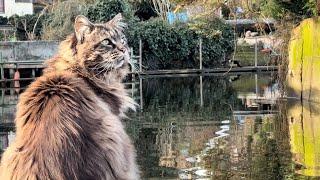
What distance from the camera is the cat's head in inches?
153

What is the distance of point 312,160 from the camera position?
909 centimetres

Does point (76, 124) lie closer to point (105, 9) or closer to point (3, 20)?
point (105, 9)

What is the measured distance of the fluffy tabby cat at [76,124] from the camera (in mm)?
3119

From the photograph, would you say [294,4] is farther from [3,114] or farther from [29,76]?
[29,76]

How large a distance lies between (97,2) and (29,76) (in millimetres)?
5202

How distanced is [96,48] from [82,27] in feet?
0.49

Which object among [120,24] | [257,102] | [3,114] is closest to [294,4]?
[257,102]

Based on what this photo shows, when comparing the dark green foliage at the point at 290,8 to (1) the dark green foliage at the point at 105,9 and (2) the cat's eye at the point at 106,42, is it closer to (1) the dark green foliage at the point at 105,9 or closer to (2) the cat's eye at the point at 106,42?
(1) the dark green foliage at the point at 105,9

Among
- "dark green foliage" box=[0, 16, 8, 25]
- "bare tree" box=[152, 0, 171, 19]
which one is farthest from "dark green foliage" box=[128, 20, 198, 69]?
"dark green foliage" box=[0, 16, 8, 25]

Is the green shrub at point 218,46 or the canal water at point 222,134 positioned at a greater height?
the green shrub at point 218,46

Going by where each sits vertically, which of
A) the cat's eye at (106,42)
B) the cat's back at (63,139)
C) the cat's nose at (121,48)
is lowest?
the cat's back at (63,139)

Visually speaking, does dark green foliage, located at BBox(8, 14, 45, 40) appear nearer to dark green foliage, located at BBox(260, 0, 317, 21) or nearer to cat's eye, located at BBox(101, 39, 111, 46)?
dark green foliage, located at BBox(260, 0, 317, 21)

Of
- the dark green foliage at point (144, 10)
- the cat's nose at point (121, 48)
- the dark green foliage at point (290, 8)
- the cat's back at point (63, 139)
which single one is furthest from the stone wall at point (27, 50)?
the cat's back at point (63, 139)

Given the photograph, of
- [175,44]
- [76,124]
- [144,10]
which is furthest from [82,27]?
[144,10]
